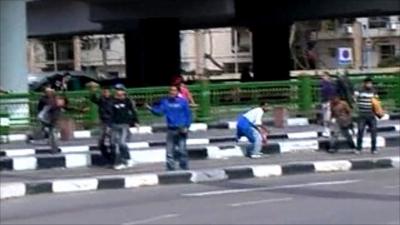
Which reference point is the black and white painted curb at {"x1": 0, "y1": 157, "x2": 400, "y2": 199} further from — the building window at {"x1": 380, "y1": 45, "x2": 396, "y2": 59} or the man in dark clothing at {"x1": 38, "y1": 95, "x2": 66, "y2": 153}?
the building window at {"x1": 380, "y1": 45, "x2": 396, "y2": 59}

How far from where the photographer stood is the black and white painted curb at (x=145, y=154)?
72.7 ft

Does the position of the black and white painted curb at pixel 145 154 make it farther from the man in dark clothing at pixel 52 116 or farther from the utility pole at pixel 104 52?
the utility pole at pixel 104 52

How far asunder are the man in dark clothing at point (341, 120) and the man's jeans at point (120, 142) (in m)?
4.64

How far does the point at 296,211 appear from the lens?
561 inches

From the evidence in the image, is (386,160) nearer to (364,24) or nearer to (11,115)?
(11,115)

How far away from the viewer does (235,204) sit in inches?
605

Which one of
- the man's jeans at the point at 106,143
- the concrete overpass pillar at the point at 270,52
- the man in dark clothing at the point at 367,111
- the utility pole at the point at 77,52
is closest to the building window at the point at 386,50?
the utility pole at the point at 77,52

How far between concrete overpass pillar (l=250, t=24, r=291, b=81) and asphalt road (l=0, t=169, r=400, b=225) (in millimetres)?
35236

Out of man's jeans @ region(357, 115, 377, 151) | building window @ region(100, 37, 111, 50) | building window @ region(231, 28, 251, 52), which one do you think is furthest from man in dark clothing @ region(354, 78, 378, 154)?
building window @ region(100, 37, 111, 50)

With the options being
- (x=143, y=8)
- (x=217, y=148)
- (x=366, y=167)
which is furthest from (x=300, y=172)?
(x=143, y=8)

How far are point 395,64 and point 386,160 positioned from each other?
6258 cm

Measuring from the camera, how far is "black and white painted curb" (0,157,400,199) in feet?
60.4

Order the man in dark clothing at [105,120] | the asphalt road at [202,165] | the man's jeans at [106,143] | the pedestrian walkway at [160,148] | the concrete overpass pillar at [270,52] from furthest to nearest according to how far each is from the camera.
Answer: the concrete overpass pillar at [270,52] < the pedestrian walkway at [160,148] < the man's jeans at [106,143] < the man in dark clothing at [105,120] < the asphalt road at [202,165]

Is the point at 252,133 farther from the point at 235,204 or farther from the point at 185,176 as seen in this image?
the point at 235,204
